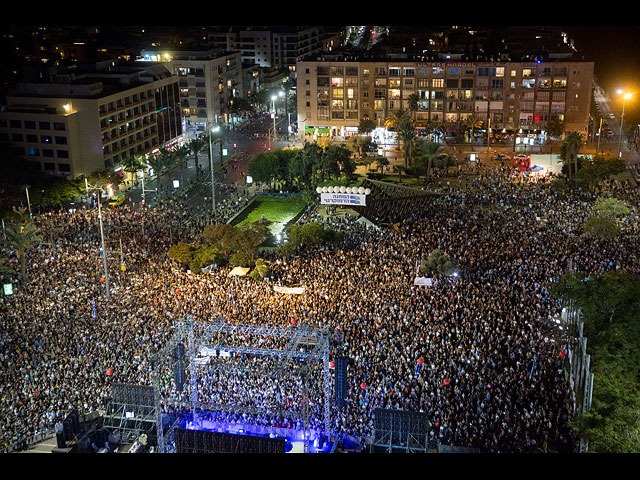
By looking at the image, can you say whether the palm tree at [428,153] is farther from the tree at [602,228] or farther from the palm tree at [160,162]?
the palm tree at [160,162]

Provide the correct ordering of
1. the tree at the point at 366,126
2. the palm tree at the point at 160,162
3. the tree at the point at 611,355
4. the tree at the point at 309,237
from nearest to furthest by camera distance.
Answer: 1. the tree at the point at 611,355
2. the tree at the point at 309,237
3. the palm tree at the point at 160,162
4. the tree at the point at 366,126

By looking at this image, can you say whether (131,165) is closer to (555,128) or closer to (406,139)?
(406,139)

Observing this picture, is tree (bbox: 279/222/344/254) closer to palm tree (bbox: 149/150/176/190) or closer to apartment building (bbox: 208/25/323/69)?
palm tree (bbox: 149/150/176/190)

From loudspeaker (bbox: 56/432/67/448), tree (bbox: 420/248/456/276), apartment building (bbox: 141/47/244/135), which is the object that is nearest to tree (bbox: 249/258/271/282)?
tree (bbox: 420/248/456/276)

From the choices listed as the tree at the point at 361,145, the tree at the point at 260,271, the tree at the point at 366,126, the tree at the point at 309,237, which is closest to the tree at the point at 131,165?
the tree at the point at 361,145

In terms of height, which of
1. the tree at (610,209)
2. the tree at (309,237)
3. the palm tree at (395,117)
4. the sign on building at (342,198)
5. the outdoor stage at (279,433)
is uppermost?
the palm tree at (395,117)

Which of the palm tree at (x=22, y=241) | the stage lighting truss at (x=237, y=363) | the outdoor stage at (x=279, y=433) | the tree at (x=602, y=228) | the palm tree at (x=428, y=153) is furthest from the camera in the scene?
the palm tree at (x=428, y=153)

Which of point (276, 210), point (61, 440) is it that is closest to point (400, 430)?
point (61, 440)
